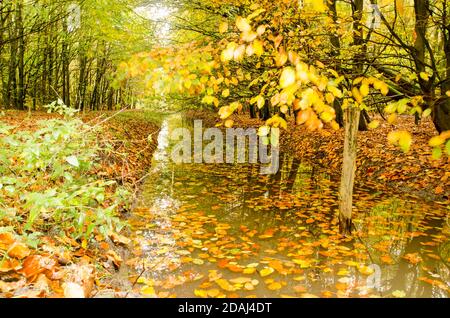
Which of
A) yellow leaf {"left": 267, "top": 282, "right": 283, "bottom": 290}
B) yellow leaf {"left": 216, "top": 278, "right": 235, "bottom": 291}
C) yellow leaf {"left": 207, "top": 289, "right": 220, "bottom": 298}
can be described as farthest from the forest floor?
yellow leaf {"left": 207, "top": 289, "right": 220, "bottom": 298}

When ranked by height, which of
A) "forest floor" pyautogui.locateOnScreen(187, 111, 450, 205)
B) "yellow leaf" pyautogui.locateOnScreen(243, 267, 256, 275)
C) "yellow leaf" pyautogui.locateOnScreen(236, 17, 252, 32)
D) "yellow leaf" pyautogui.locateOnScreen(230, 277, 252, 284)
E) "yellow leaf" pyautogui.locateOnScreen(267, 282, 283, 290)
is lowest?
"yellow leaf" pyautogui.locateOnScreen(267, 282, 283, 290)

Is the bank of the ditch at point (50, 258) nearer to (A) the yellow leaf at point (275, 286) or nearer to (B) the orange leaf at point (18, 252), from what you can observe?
(B) the orange leaf at point (18, 252)

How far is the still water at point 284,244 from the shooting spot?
3.83 meters

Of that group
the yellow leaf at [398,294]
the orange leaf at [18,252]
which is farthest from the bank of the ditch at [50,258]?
the yellow leaf at [398,294]

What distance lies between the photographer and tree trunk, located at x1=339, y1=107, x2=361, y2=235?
4.96 m

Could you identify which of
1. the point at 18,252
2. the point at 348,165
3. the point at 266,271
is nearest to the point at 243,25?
the point at 18,252

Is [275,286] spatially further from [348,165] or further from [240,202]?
[240,202]

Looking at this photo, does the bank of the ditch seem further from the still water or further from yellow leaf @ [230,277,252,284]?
yellow leaf @ [230,277,252,284]

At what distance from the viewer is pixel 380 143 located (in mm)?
10664

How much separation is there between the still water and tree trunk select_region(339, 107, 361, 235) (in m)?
0.28

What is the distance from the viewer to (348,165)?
506 cm

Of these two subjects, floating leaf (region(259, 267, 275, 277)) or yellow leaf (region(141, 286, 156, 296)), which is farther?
floating leaf (region(259, 267, 275, 277))
